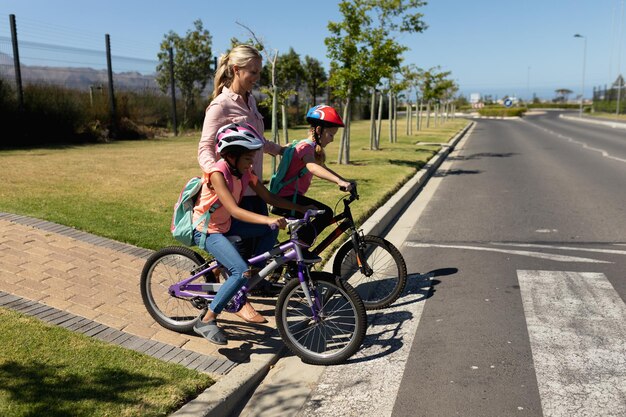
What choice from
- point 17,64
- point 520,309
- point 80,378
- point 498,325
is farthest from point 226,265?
point 17,64

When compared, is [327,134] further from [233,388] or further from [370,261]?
[233,388]

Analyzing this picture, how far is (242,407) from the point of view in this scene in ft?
10.6

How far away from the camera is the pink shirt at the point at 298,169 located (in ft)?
14.5

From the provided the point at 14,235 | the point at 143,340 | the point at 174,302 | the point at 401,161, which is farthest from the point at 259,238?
the point at 401,161

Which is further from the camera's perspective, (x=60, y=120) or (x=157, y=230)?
(x=60, y=120)

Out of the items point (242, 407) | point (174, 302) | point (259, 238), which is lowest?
point (242, 407)

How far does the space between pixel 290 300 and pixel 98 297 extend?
1.67 metres

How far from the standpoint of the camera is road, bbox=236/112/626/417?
322cm

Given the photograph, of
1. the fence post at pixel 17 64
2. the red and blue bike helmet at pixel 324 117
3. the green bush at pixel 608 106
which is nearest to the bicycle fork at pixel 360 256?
the red and blue bike helmet at pixel 324 117

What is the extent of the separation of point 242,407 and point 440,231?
16.1 feet

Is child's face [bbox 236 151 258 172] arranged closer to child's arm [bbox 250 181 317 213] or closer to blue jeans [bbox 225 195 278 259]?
child's arm [bbox 250 181 317 213]

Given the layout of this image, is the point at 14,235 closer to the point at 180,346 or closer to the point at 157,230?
the point at 157,230

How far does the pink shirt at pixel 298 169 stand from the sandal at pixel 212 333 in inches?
51.5

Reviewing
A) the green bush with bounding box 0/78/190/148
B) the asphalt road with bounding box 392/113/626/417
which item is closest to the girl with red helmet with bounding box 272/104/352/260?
the asphalt road with bounding box 392/113/626/417
